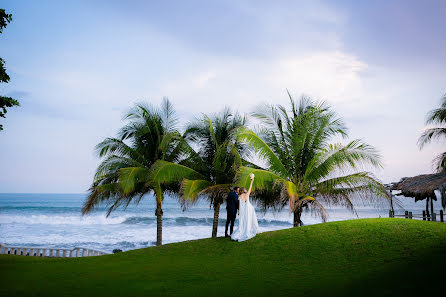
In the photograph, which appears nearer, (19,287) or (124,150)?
(19,287)

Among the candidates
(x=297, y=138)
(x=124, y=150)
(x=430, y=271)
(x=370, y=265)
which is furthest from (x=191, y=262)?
(x=124, y=150)

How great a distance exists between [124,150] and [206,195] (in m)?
4.66

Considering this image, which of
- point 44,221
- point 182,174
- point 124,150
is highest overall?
point 124,150

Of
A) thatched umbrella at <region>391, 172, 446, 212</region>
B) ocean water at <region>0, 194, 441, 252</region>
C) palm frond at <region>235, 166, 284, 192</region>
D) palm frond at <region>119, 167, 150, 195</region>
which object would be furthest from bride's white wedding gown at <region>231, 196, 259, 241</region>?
ocean water at <region>0, 194, 441, 252</region>

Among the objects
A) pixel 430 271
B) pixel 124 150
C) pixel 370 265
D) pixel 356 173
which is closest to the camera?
pixel 430 271

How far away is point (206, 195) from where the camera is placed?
56.0ft

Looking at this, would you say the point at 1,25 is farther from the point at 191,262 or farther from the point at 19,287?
the point at 191,262

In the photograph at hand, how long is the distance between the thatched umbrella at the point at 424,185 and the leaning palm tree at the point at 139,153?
37.4 feet

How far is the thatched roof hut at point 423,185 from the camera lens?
17438 millimetres

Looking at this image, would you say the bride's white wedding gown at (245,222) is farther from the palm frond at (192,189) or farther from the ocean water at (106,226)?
the ocean water at (106,226)

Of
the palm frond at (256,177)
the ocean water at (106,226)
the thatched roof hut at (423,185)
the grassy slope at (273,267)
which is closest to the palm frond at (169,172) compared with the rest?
the palm frond at (256,177)

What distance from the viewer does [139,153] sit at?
1862 cm

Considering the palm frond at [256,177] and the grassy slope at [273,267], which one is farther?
the palm frond at [256,177]

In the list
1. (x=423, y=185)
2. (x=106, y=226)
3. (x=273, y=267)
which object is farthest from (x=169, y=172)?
(x=106, y=226)
